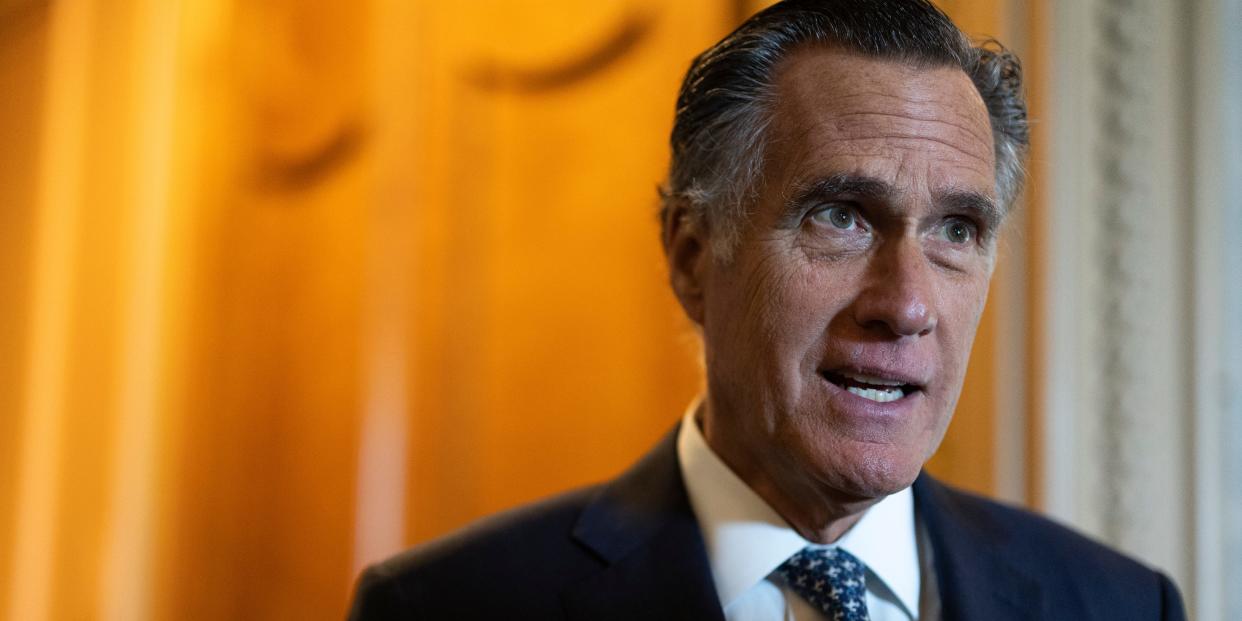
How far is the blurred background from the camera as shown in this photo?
1342mm

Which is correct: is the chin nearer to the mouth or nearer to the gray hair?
the mouth

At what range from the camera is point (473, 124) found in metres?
2.11

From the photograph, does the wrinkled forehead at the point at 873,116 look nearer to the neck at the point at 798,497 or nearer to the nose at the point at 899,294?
the nose at the point at 899,294

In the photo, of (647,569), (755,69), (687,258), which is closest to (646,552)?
(647,569)

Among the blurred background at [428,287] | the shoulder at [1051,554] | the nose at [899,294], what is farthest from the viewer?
the shoulder at [1051,554]

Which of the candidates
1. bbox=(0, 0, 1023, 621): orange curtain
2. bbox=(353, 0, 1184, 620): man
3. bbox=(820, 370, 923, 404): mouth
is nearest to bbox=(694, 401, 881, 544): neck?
bbox=(353, 0, 1184, 620): man

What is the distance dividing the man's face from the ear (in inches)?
4.0

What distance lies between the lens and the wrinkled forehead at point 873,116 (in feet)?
4.29

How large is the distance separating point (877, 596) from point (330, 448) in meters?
1.06

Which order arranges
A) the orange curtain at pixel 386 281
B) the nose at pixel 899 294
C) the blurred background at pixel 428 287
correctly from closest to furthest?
the nose at pixel 899 294 < the blurred background at pixel 428 287 < the orange curtain at pixel 386 281

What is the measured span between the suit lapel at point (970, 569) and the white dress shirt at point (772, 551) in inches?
1.1

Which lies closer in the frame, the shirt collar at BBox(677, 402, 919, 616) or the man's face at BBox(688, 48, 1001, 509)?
the man's face at BBox(688, 48, 1001, 509)

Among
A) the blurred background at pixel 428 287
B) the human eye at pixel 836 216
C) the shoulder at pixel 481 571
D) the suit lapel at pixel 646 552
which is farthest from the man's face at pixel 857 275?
the blurred background at pixel 428 287

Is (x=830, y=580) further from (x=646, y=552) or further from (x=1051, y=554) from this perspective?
(x=1051, y=554)
